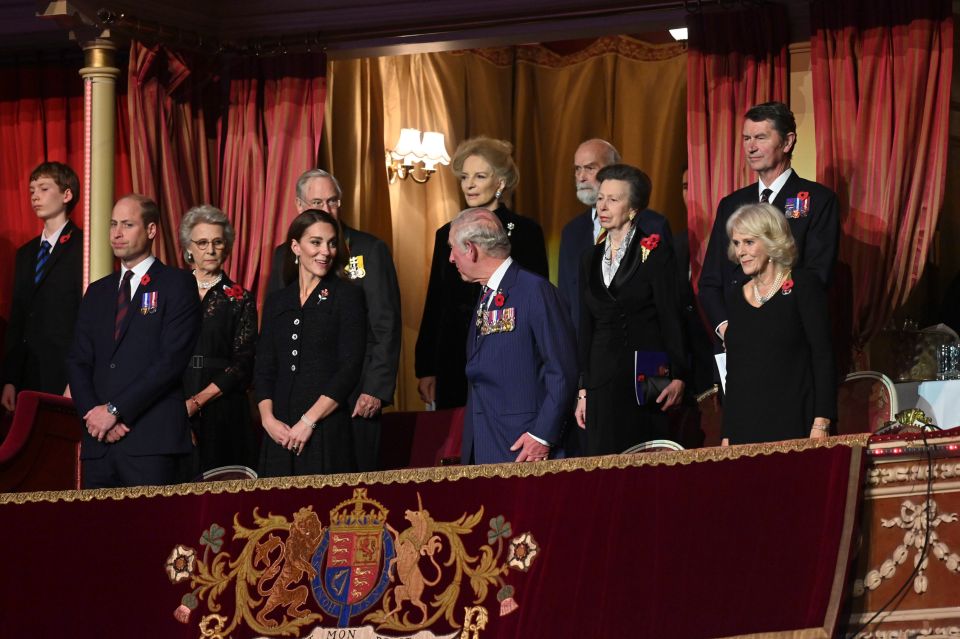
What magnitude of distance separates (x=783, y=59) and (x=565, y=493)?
346 centimetres

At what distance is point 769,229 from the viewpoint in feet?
17.2

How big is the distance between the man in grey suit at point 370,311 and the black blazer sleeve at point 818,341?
1.66 meters

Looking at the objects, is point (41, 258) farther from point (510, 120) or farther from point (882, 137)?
point (882, 137)

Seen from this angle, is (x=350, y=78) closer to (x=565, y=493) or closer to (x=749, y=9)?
(x=749, y=9)

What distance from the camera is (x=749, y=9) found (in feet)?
24.6

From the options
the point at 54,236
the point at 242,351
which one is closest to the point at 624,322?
the point at 242,351

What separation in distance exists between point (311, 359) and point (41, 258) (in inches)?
107

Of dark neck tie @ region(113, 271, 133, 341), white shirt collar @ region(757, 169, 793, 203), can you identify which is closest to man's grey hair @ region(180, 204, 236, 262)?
dark neck tie @ region(113, 271, 133, 341)

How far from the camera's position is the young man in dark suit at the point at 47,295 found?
25.2 ft

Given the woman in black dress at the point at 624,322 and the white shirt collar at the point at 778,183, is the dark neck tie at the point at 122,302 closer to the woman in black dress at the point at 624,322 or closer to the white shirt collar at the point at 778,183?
the woman in black dress at the point at 624,322

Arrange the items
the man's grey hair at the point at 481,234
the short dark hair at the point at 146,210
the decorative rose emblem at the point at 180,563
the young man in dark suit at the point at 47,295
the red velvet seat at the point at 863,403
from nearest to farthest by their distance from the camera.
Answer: the decorative rose emblem at the point at 180,563 → the man's grey hair at the point at 481,234 → the red velvet seat at the point at 863,403 → the short dark hair at the point at 146,210 → the young man in dark suit at the point at 47,295

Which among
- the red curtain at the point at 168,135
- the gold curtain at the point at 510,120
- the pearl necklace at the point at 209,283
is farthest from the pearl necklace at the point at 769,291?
the gold curtain at the point at 510,120

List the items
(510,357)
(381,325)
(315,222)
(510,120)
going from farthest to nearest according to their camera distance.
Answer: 1. (510,120)
2. (381,325)
3. (315,222)
4. (510,357)

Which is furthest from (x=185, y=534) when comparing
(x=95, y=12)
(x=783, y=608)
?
(x=95, y=12)
